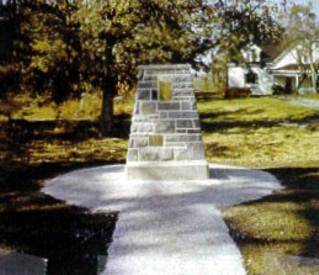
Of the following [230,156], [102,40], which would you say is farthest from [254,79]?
[230,156]

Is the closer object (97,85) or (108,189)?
(108,189)

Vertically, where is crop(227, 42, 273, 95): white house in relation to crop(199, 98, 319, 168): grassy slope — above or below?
above

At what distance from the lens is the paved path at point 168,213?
578 centimetres

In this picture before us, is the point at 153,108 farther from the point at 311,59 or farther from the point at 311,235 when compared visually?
the point at 311,59

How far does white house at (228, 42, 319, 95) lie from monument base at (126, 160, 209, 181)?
115ft

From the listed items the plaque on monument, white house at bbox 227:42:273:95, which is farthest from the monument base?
white house at bbox 227:42:273:95

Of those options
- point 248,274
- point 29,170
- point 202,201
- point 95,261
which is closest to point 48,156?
point 29,170

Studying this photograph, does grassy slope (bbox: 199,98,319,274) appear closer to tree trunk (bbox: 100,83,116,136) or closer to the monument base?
the monument base

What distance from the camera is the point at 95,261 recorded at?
5.87m

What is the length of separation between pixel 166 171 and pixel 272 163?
441 cm

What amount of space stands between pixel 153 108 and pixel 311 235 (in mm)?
4552

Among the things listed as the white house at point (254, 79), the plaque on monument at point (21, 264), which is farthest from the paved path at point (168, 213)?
the white house at point (254, 79)

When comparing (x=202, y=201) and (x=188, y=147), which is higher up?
(x=188, y=147)

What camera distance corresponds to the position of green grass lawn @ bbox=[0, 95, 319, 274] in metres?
6.86
